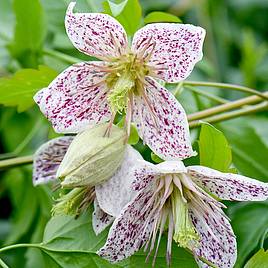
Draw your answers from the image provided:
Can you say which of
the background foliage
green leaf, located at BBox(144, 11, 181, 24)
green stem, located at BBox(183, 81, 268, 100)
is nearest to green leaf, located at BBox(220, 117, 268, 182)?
the background foliage

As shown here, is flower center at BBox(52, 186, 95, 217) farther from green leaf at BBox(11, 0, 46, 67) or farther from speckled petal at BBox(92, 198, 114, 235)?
green leaf at BBox(11, 0, 46, 67)

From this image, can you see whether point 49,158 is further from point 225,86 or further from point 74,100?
point 225,86

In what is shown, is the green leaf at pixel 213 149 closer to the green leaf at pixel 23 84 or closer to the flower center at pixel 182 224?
the flower center at pixel 182 224

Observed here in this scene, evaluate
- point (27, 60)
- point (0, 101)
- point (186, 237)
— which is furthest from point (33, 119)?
point (186, 237)

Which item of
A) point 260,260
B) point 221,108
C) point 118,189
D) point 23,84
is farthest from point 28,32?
point 260,260

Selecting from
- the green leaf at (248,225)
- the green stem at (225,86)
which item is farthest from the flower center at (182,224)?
the green stem at (225,86)

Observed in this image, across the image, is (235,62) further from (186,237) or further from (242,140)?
(186,237)
